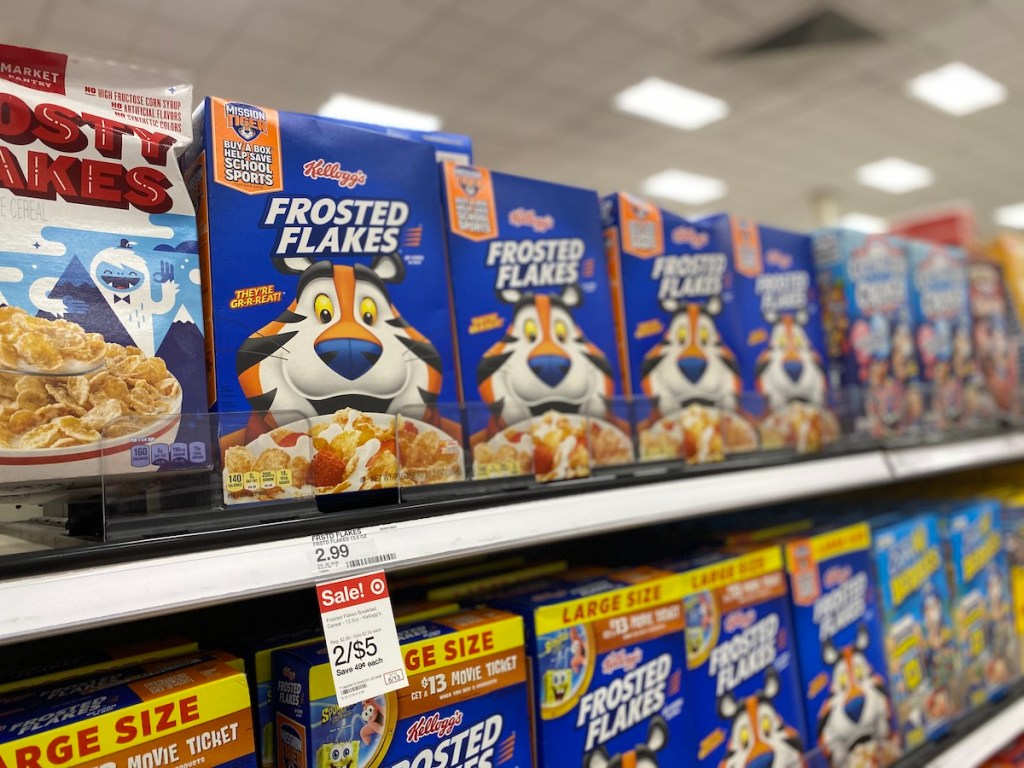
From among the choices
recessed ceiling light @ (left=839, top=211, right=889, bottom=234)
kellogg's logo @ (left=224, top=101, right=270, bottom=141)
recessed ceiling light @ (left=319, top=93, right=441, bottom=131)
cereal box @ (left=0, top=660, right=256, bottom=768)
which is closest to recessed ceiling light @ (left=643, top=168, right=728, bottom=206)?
recessed ceiling light @ (left=839, top=211, right=889, bottom=234)

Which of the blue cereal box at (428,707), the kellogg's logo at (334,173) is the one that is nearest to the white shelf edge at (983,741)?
the blue cereal box at (428,707)

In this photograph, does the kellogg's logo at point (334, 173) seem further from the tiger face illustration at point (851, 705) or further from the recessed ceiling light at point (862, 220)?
the recessed ceiling light at point (862, 220)

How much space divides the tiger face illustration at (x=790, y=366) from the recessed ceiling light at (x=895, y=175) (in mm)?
8225

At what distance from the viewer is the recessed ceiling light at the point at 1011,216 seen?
10.9 metres

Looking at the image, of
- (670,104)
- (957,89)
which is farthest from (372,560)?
(957,89)

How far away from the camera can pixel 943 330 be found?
180 centimetres

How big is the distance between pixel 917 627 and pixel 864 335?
58 cm

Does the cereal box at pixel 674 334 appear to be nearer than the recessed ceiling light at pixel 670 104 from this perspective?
Yes

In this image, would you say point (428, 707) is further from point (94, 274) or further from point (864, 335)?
point (864, 335)

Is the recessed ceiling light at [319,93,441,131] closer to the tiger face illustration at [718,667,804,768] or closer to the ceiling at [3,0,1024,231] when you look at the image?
the ceiling at [3,0,1024,231]

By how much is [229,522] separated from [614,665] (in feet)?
1.76

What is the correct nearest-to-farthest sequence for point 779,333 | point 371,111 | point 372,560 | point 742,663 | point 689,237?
point 372,560 → point 742,663 → point 689,237 → point 779,333 → point 371,111

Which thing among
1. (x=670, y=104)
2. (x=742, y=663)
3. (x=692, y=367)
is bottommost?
(x=742, y=663)

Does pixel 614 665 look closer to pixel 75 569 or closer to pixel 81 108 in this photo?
pixel 75 569
